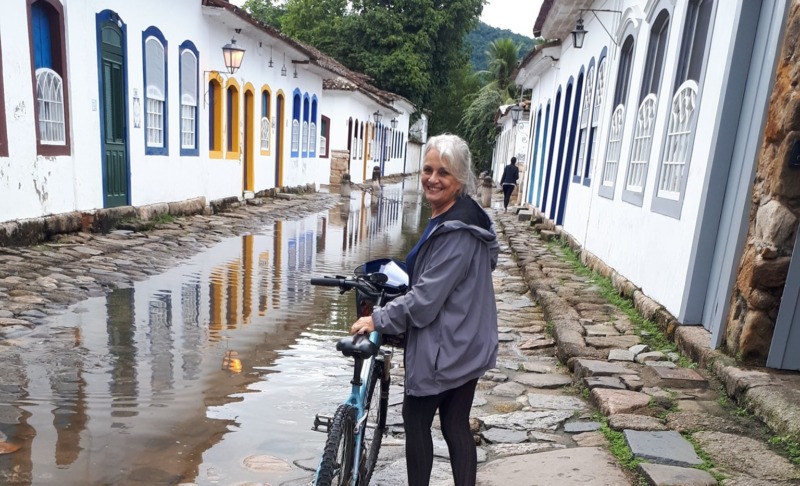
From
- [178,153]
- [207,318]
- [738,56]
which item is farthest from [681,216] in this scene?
[178,153]

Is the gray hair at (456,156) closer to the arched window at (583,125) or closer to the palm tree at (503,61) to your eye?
the arched window at (583,125)

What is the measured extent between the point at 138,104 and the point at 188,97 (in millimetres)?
2041

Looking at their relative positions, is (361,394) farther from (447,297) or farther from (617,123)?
(617,123)

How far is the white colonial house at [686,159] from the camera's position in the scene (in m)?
4.09

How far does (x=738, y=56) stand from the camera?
14.7 feet

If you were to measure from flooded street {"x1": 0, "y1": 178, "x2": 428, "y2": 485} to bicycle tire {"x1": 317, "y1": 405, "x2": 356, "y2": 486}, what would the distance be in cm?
84

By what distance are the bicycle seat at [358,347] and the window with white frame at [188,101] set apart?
432 inches

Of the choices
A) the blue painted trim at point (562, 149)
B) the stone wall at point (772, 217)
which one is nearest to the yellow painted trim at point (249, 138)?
the blue painted trim at point (562, 149)

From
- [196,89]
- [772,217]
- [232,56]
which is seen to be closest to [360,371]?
[772,217]

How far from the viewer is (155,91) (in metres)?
11.1

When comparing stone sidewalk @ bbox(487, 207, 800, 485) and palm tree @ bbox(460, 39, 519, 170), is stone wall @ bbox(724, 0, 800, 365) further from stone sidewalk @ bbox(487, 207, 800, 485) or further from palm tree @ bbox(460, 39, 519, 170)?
palm tree @ bbox(460, 39, 519, 170)

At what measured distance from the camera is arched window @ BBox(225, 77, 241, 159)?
47.5 ft

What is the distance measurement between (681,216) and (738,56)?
1.46 m

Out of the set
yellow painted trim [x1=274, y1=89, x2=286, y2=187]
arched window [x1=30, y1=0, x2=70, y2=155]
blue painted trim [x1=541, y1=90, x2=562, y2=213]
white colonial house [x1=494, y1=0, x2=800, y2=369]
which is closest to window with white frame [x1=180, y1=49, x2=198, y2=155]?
arched window [x1=30, y1=0, x2=70, y2=155]
